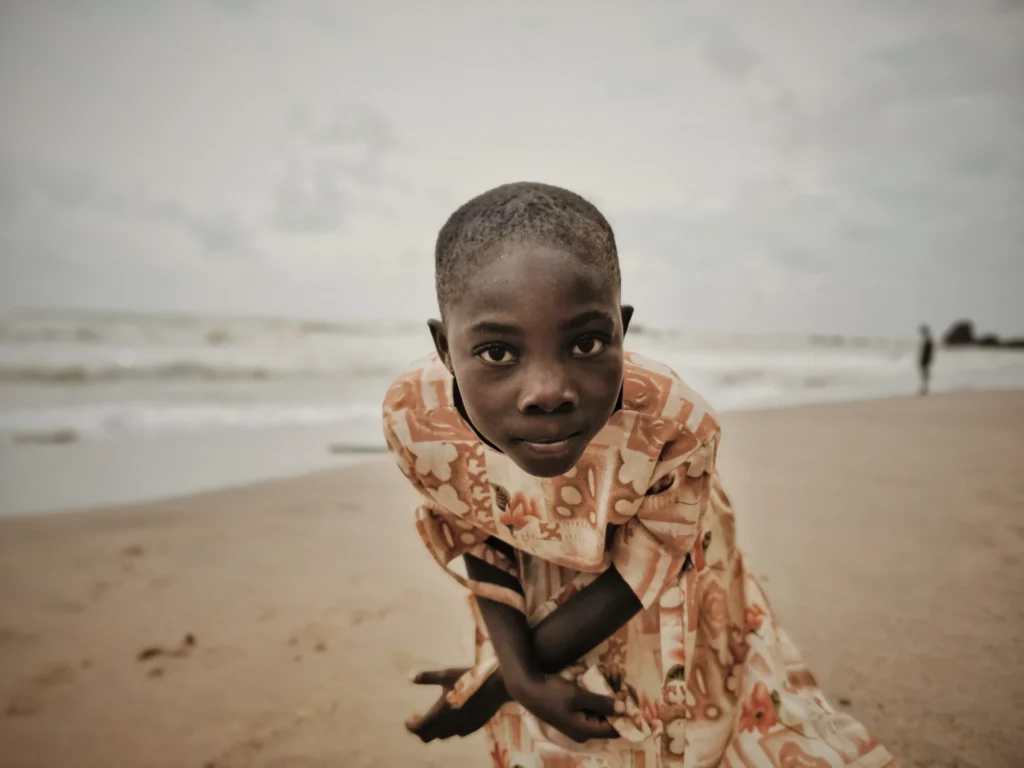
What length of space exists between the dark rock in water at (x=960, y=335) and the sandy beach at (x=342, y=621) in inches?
1634

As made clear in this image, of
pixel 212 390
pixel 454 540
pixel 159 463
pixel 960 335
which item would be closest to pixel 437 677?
pixel 454 540

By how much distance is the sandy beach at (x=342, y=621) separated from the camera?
1.97 metres

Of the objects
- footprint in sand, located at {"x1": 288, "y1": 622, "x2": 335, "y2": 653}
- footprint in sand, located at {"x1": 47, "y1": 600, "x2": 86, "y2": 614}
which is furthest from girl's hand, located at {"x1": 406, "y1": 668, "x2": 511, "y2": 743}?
footprint in sand, located at {"x1": 47, "y1": 600, "x2": 86, "y2": 614}

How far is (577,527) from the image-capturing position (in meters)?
1.16

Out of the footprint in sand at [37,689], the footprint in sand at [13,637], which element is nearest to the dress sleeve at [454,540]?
the footprint in sand at [37,689]

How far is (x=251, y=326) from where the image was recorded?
93.5ft

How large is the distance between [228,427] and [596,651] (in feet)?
25.2

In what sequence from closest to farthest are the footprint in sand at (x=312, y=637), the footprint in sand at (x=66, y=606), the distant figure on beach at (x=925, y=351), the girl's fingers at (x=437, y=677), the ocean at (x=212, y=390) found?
the girl's fingers at (x=437, y=677)
the footprint in sand at (x=312, y=637)
the footprint in sand at (x=66, y=606)
the ocean at (x=212, y=390)
the distant figure on beach at (x=925, y=351)

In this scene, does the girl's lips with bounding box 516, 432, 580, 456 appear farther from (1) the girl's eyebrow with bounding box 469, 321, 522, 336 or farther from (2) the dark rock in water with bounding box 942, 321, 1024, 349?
(2) the dark rock in water with bounding box 942, 321, 1024, 349

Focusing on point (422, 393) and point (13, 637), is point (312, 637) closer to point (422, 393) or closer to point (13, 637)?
point (13, 637)

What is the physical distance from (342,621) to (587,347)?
7.65 feet

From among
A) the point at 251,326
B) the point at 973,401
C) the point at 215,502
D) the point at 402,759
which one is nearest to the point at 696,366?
the point at 973,401

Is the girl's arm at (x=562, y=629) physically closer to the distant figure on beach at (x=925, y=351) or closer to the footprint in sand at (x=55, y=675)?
the footprint in sand at (x=55, y=675)

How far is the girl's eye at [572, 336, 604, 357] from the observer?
2.97ft
